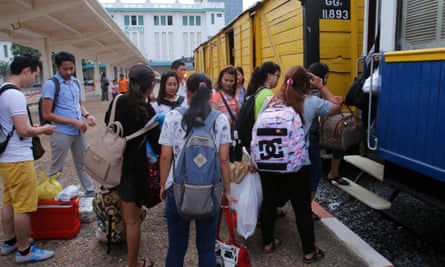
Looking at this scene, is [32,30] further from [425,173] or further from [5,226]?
[425,173]

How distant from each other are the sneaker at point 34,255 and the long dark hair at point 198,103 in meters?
1.93

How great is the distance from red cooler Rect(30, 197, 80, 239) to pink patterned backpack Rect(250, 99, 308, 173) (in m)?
1.95

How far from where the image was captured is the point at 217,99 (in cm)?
380

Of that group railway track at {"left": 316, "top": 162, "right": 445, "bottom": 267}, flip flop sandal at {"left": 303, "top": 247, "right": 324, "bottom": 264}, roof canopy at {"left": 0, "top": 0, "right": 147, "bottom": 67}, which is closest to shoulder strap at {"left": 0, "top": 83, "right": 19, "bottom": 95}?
flip flop sandal at {"left": 303, "top": 247, "right": 324, "bottom": 264}

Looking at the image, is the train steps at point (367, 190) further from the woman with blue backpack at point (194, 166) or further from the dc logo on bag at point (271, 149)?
the woman with blue backpack at point (194, 166)

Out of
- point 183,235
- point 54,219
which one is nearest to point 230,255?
point 183,235

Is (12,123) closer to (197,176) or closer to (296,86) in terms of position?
(197,176)

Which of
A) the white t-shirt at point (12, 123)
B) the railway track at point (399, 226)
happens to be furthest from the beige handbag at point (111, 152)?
the railway track at point (399, 226)

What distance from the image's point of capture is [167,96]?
348 cm

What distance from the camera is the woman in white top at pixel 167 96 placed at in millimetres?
3422

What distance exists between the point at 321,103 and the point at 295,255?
54.4 inches

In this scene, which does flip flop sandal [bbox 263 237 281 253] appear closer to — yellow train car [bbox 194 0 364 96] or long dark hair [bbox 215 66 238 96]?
long dark hair [bbox 215 66 238 96]

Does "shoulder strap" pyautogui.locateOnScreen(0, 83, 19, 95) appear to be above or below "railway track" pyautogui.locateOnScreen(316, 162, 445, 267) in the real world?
above

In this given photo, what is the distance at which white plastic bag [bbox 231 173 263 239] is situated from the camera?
300 cm
